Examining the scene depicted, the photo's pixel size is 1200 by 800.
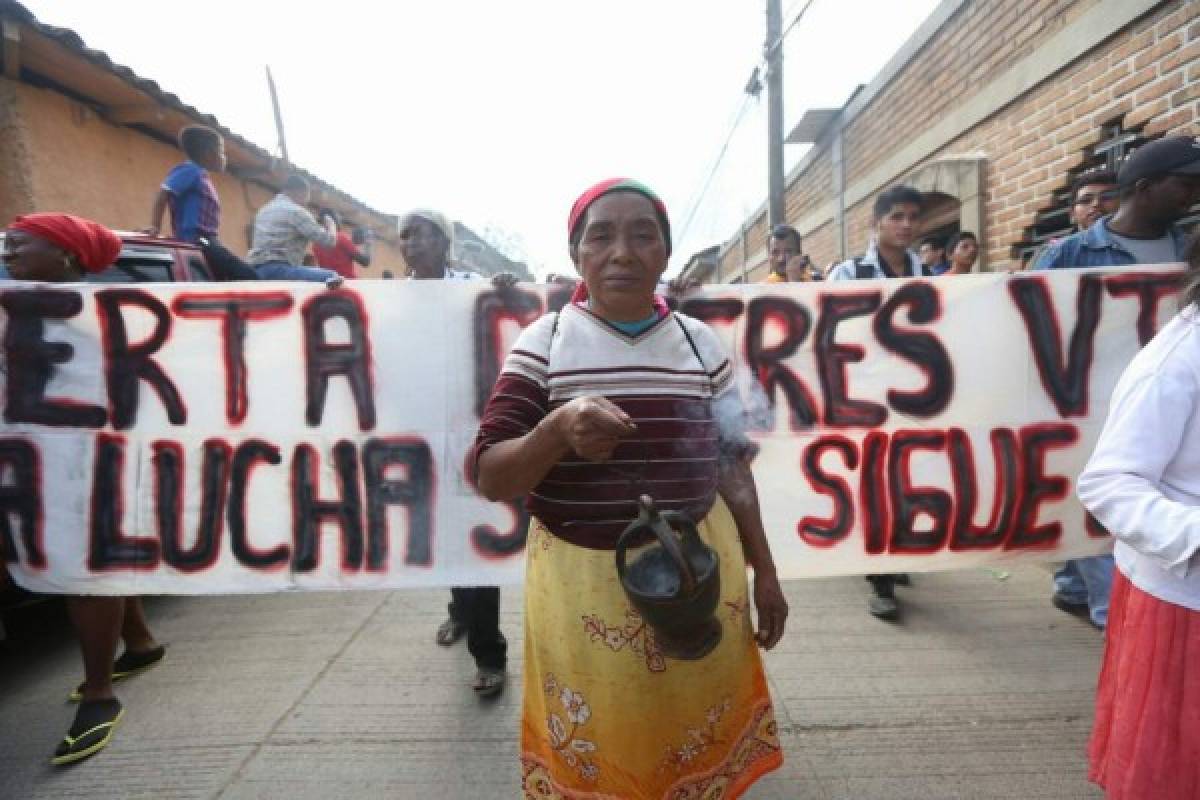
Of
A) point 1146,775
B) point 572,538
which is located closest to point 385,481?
point 572,538

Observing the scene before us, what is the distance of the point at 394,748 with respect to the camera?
242cm

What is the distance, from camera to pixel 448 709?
2.65 meters

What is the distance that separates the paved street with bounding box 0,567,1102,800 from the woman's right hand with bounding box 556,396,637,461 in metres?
1.65

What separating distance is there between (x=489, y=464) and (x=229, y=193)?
350 inches

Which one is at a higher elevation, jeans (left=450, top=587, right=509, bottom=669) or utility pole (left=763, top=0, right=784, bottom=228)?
utility pole (left=763, top=0, right=784, bottom=228)

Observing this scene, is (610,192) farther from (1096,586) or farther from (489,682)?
(1096,586)

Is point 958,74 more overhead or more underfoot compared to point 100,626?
more overhead

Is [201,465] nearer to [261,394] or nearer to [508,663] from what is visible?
[261,394]

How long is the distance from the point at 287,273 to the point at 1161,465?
438cm

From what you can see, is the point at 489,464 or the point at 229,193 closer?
the point at 489,464

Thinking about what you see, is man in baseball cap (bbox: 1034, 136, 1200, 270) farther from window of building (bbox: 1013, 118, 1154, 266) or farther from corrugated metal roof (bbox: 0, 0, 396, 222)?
corrugated metal roof (bbox: 0, 0, 396, 222)

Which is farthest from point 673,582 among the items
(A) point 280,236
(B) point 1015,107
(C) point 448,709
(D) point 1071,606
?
(B) point 1015,107

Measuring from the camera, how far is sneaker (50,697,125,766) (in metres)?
2.37

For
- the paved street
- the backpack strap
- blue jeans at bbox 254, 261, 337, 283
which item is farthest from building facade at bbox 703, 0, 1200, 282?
blue jeans at bbox 254, 261, 337, 283
